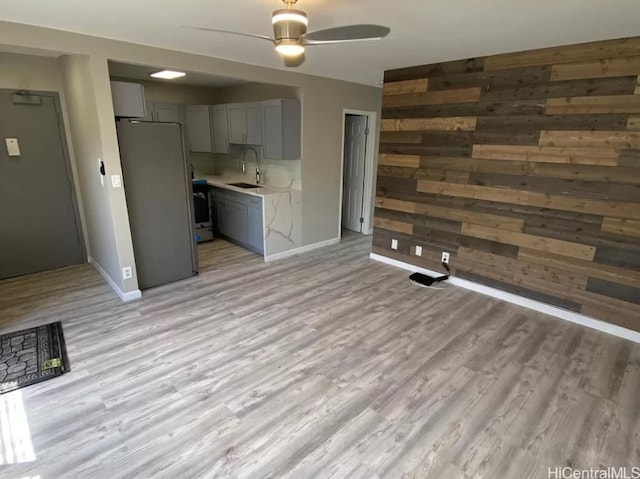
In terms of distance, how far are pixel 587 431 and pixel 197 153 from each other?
6.46 metres

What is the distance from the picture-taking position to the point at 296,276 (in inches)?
169

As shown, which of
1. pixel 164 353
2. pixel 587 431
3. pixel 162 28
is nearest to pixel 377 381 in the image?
pixel 587 431

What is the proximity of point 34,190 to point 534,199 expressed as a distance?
5.60 metres

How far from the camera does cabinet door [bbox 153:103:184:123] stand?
5.45m

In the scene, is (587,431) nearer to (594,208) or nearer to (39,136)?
(594,208)

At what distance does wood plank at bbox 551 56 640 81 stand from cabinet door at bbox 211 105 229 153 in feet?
14.1

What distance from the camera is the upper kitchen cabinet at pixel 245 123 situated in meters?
4.85

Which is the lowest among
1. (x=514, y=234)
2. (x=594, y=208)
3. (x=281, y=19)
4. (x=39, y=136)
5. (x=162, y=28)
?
(x=514, y=234)

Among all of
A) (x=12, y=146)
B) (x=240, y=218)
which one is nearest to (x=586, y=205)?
(x=240, y=218)

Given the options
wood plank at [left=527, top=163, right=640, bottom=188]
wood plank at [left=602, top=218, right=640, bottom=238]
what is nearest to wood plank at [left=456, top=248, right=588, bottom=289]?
wood plank at [left=602, top=218, right=640, bottom=238]

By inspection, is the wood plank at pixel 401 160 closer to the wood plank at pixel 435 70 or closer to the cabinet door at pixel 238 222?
the wood plank at pixel 435 70

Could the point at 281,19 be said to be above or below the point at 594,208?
above
